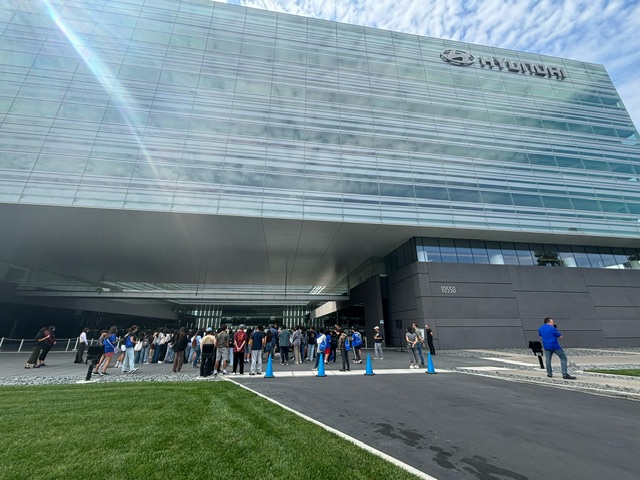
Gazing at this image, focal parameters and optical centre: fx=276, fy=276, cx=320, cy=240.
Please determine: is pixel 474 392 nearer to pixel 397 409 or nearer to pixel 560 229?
pixel 397 409

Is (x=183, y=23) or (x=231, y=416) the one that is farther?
(x=183, y=23)

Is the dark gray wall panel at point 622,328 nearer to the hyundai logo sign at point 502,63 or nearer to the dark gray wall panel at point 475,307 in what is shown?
the dark gray wall panel at point 475,307

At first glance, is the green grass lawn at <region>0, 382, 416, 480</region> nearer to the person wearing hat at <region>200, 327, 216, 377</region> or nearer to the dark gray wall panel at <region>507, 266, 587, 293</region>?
the person wearing hat at <region>200, 327, 216, 377</region>

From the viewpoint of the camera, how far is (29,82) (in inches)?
794

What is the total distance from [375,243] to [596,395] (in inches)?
731

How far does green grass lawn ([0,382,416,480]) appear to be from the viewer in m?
3.25

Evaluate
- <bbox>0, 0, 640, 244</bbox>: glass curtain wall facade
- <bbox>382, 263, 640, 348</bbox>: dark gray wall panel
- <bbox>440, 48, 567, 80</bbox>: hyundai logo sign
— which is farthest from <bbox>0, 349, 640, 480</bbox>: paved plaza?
<bbox>440, 48, 567, 80</bbox>: hyundai logo sign

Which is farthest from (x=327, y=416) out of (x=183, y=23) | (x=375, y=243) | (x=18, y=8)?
(x=18, y=8)

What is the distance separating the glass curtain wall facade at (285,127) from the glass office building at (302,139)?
0.14 meters

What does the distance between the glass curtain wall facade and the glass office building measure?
0.45 ft

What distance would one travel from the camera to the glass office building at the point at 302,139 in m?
19.0

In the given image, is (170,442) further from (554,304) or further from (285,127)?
(554,304)

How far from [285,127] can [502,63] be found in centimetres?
2616

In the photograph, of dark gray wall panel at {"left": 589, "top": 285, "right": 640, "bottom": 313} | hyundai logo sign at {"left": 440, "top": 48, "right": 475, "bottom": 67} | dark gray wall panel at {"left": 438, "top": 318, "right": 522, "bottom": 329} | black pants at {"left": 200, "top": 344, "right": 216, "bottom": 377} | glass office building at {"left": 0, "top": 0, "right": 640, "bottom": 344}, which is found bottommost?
black pants at {"left": 200, "top": 344, "right": 216, "bottom": 377}
